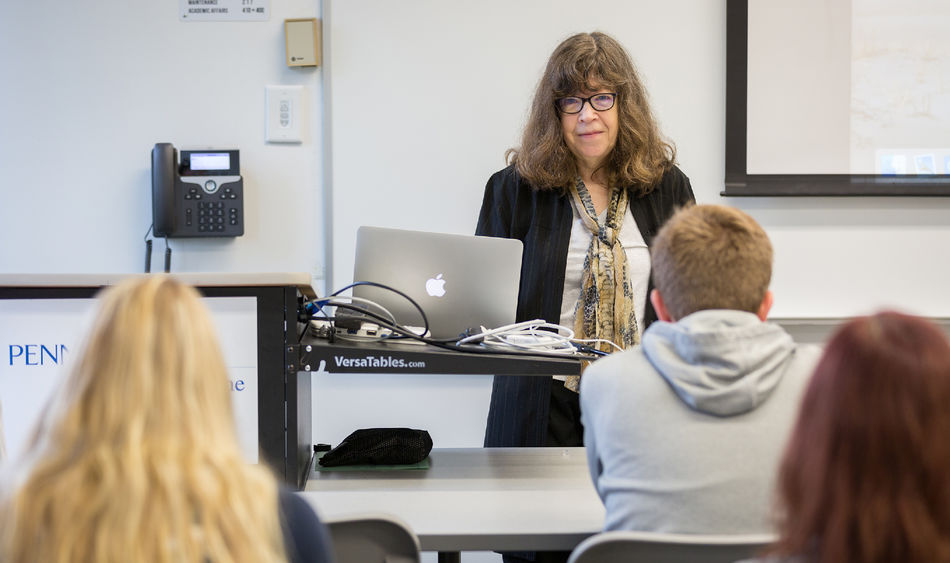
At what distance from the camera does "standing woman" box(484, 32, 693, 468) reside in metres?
2.28

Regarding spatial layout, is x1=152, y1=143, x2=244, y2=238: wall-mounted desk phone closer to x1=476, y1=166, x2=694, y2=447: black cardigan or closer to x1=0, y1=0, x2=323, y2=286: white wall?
x1=0, y1=0, x2=323, y2=286: white wall

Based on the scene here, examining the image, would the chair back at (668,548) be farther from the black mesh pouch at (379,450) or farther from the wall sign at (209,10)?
the wall sign at (209,10)

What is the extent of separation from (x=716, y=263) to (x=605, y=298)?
882mm

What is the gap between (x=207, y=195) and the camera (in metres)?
3.10

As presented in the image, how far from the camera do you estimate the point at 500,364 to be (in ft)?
6.05

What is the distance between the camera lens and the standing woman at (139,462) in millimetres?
823

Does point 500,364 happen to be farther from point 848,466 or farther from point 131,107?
point 131,107

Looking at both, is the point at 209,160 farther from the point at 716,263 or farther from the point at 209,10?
the point at 716,263

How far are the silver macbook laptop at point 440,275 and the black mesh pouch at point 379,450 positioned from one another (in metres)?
0.26

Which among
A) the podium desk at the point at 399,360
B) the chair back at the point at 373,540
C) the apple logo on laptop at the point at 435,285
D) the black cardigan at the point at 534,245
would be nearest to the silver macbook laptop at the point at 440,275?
the apple logo on laptop at the point at 435,285

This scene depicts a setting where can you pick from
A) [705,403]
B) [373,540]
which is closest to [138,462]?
[373,540]

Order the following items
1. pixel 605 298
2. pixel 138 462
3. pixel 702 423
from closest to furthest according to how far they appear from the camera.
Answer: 1. pixel 138 462
2. pixel 702 423
3. pixel 605 298

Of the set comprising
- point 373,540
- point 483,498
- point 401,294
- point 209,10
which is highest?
point 209,10

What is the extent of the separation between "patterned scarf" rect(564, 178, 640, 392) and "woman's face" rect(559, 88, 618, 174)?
22 cm
